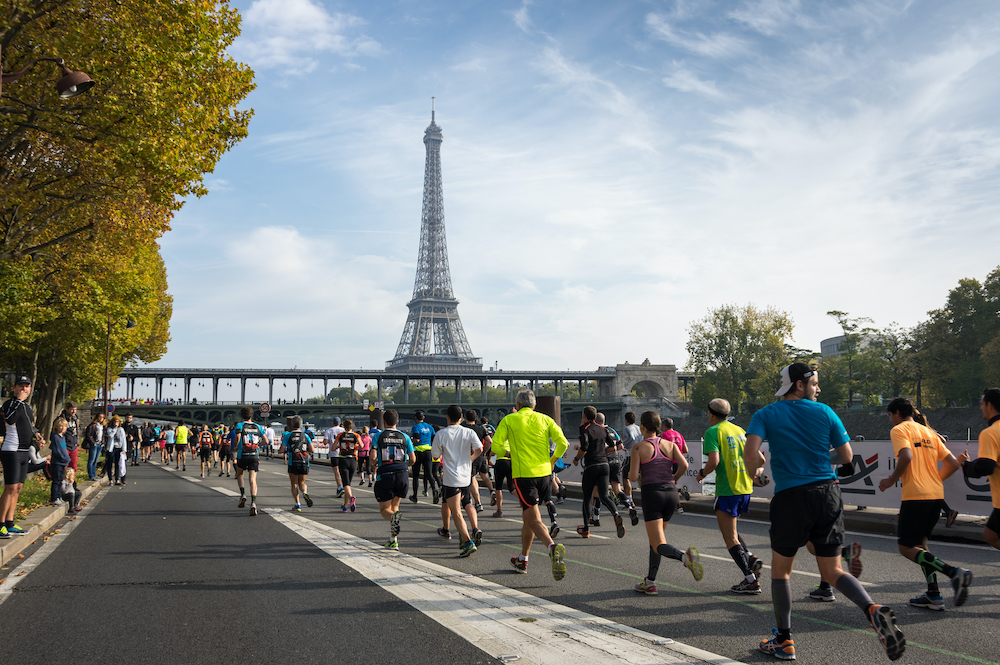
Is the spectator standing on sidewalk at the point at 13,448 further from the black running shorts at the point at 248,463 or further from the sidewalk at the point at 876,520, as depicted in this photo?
the sidewalk at the point at 876,520

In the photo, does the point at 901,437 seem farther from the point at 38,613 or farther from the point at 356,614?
the point at 38,613

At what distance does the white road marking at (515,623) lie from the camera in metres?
4.79

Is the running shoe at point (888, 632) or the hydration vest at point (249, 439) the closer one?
the running shoe at point (888, 632)

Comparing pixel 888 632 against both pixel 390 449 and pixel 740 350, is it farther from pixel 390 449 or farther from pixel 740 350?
pixel 740 350

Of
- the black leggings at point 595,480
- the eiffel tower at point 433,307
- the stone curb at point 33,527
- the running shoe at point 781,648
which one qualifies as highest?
the eiffel tower at point 433,307

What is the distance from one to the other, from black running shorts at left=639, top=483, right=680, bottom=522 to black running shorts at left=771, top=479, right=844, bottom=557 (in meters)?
2.24

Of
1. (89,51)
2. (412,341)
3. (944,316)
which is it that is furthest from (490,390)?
(89,51)

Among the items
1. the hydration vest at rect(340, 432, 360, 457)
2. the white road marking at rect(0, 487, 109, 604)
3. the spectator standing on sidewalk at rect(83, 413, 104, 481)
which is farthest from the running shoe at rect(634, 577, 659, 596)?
the spectator standing on sidewalk at rect(83, 413, 104, 481)

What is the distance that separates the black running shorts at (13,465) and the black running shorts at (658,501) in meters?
7.82

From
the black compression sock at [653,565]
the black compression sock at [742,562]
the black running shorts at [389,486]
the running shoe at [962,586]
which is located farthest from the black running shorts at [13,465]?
the running shoe at [962,586]

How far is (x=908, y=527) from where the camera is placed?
6.63m

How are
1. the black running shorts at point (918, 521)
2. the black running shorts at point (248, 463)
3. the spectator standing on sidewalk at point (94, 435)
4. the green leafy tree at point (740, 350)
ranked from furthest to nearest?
the green leafy tree at point (740, 350) → the spectator standing on sidewalk at point (94, 435) → the black running shorts at point (248, 463) → the black running shorts at point (918, 521)

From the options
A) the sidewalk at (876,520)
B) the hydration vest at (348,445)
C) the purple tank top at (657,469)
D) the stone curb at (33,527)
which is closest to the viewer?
the purple tank top at (657,469)

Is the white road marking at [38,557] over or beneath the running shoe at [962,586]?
beneath
